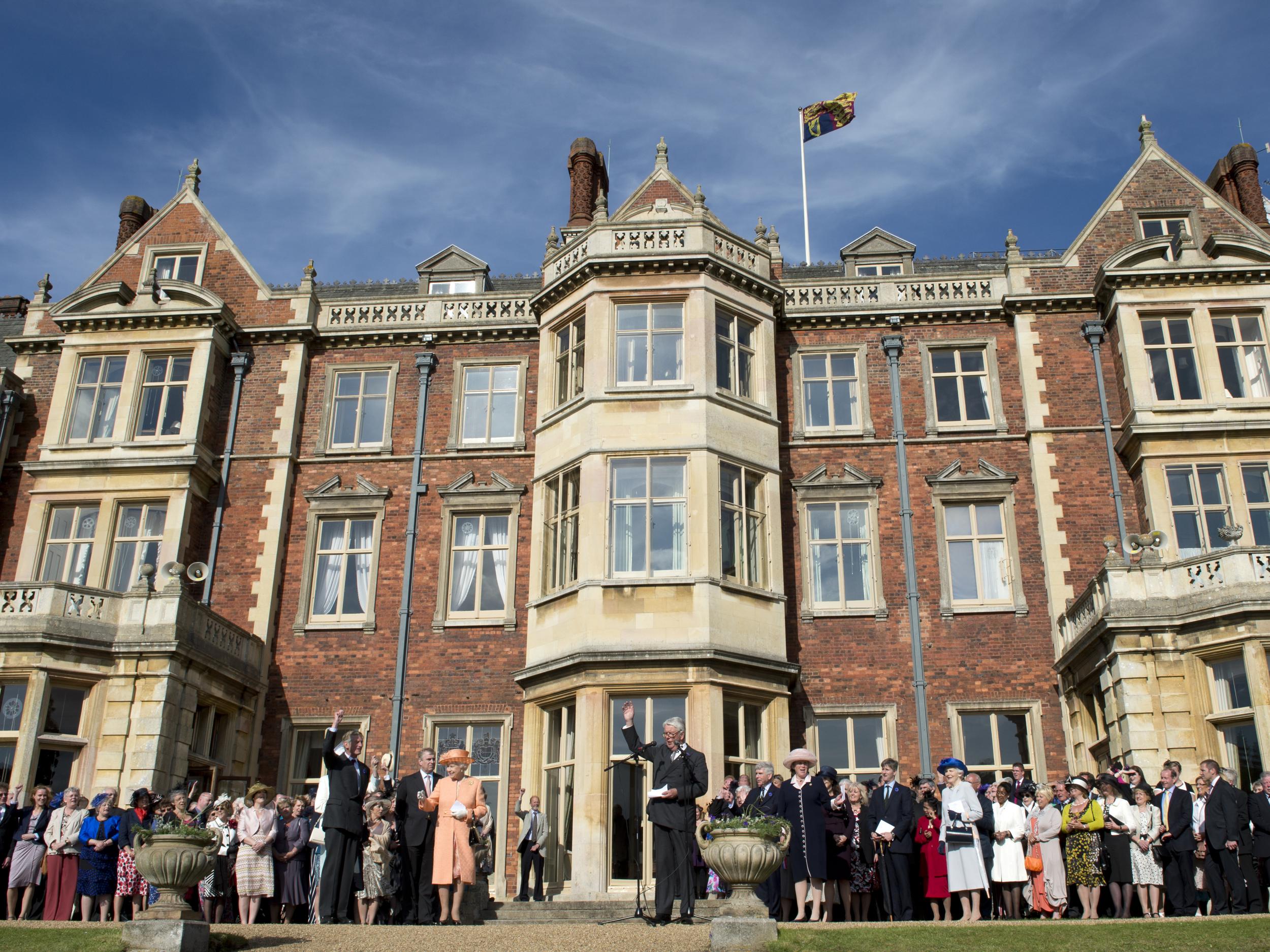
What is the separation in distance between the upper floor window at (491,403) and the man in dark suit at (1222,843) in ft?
46.2

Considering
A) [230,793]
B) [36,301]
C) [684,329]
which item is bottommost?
[230,793]

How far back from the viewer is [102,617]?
1928cm

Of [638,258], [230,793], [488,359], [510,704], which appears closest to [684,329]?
[638,258]

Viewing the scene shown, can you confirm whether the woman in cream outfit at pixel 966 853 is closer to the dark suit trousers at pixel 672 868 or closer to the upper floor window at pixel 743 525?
the dark suit trousers at pixel 672 868

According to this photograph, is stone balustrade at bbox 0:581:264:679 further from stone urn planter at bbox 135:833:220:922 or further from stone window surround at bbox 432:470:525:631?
stone urn planter at bbox 135:833:220:922

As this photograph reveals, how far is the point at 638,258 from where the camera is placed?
73.4 feet

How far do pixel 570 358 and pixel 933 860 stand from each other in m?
12.0

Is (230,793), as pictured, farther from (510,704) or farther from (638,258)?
(638,258)

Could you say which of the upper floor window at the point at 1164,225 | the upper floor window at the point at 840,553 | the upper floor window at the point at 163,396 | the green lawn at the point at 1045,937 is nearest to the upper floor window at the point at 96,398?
the upper floor window at the point at 163,396

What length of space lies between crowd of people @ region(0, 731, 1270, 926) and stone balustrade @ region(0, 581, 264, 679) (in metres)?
4.00

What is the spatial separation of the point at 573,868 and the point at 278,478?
961 cm

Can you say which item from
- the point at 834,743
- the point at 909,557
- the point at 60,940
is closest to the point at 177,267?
the point at 909,557

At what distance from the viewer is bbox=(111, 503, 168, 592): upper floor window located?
22.7m

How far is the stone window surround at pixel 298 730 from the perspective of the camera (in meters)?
21.5
